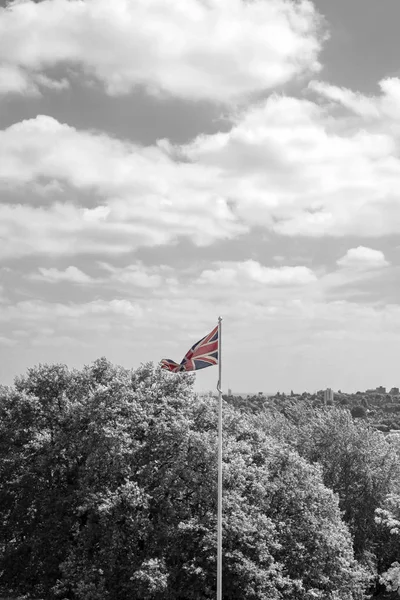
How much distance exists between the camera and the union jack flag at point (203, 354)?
88.9ft

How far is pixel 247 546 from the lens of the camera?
31.6 m

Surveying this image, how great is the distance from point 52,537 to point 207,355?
14.9 meters

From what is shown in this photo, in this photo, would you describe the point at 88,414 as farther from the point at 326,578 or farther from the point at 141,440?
the point at 326,578

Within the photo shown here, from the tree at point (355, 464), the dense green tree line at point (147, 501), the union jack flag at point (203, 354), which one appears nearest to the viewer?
the union jack flag at point (203, 354)

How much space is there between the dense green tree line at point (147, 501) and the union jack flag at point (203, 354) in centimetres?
711

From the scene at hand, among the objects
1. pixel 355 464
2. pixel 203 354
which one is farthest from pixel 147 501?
pixel 355 464

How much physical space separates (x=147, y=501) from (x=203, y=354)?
9500mm

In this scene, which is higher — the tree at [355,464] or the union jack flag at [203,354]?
the union jack flag at [203,354]

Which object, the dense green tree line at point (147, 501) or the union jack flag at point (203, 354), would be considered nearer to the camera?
the union jack flag at point (203, 354)

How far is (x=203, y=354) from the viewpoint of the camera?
27375mm

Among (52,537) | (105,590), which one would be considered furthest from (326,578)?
(52,537)

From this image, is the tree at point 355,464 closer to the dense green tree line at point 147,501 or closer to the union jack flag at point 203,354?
the dense green tree line at point 147,501

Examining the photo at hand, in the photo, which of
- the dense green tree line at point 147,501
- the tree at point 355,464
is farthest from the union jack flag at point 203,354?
the tree at point 355,464

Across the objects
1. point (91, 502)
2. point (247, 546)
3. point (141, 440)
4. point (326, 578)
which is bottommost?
point (326, 578)
